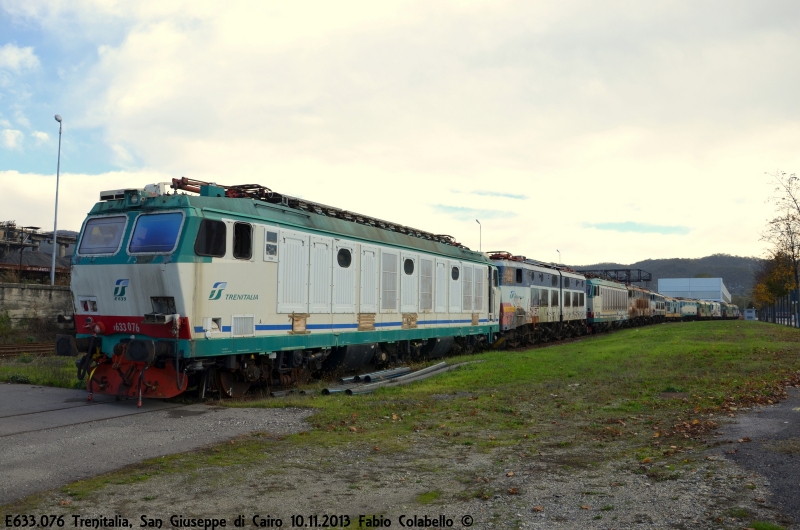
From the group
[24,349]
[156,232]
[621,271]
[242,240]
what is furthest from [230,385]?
[621,271]

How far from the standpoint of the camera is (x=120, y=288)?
12.4 meters

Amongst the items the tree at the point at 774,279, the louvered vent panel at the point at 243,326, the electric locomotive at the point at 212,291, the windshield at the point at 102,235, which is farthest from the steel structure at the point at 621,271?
the windshield at the point at 102,235

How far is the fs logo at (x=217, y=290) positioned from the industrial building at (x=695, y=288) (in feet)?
541

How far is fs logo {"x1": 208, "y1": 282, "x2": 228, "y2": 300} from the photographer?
1227 centimetres

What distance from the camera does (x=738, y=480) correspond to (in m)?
7.04

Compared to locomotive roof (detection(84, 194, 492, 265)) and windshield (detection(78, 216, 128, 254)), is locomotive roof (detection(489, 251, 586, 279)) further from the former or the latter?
windshield (detection(78, 216, 128, 254))

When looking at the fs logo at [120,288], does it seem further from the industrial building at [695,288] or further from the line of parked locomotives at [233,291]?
the industrial building at [695,288]

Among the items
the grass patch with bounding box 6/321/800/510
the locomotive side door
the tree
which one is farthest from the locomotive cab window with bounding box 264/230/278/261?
the tree

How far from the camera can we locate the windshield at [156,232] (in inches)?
469

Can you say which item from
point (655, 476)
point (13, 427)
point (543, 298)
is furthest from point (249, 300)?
point (543, 298)

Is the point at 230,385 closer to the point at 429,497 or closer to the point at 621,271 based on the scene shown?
the point at 429,497

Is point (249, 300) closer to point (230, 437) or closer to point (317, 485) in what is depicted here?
point (230, 437)

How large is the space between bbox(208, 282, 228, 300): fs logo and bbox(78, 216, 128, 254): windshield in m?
2.12

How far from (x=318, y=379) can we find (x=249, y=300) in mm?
4347
